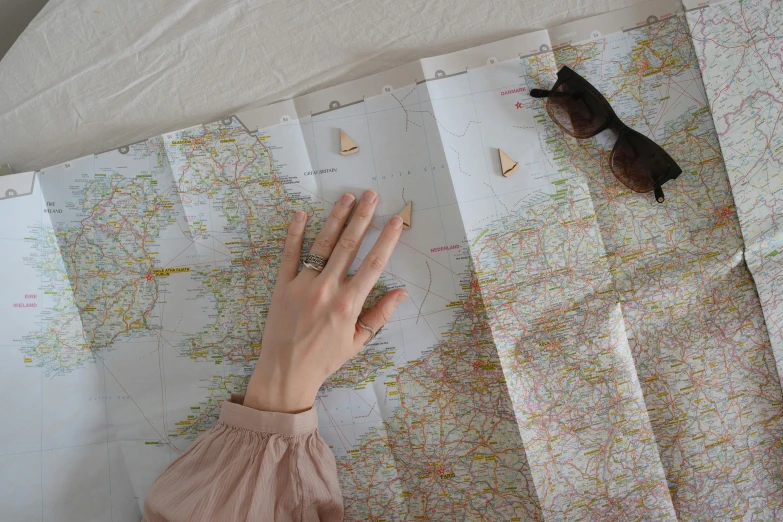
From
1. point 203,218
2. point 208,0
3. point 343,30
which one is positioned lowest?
point 203,218

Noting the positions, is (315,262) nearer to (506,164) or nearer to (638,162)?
(506,164)

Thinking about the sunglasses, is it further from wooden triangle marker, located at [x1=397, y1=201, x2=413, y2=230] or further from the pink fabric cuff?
the pink fabric cuff

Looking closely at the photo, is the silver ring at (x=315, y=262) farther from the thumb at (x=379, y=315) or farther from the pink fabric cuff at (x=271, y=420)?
the pink fabric cuff at (x=271, y=420)

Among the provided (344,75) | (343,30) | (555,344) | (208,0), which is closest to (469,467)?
(555,344)

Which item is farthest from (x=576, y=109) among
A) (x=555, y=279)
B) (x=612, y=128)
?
(x=555, y=279)

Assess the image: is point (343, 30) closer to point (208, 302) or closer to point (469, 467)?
point (208, 302)
